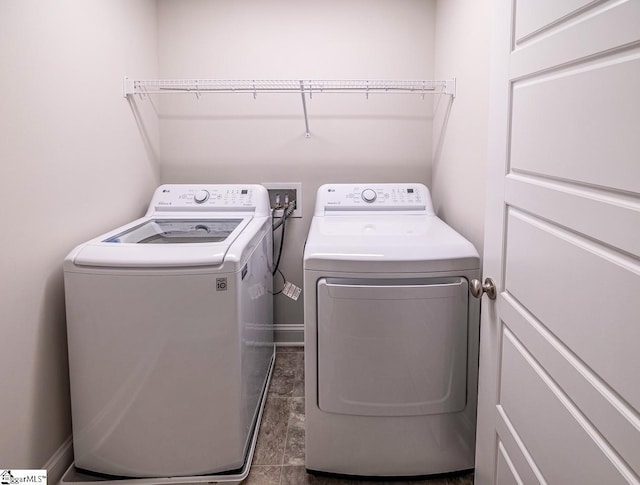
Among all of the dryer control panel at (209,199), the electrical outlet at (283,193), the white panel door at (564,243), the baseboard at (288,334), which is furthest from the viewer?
the baseboard at (288,334)

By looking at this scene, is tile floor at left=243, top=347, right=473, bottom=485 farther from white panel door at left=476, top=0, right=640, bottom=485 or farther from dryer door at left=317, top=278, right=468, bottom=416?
white panel door at left=476, top=0, right=640, bottom=485

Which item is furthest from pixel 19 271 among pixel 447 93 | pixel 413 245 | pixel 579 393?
pixel 447 93

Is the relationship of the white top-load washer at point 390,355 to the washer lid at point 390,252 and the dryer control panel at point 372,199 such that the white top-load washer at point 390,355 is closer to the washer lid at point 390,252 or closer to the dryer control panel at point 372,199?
the washer lid at point 390,252

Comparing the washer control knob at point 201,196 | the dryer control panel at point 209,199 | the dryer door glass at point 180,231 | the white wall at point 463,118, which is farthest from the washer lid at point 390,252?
the washer control knob at point 201,196

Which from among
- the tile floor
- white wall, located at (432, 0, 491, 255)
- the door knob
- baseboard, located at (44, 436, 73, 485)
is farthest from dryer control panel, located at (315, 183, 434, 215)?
baseboard, located at (44, 436, 73, 485)

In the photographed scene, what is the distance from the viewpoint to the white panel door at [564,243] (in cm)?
71

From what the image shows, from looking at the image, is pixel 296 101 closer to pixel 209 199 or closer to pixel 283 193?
pixel 283 193

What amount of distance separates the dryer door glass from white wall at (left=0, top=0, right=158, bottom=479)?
0.52 feet

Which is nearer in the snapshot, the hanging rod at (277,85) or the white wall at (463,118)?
the white wall at (463,118)

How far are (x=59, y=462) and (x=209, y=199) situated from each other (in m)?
1.26

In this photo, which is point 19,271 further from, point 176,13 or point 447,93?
point 447,93

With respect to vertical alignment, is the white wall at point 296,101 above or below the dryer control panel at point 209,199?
above

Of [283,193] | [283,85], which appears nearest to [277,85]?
[283,85]

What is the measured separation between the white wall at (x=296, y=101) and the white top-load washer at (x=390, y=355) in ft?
3.34
